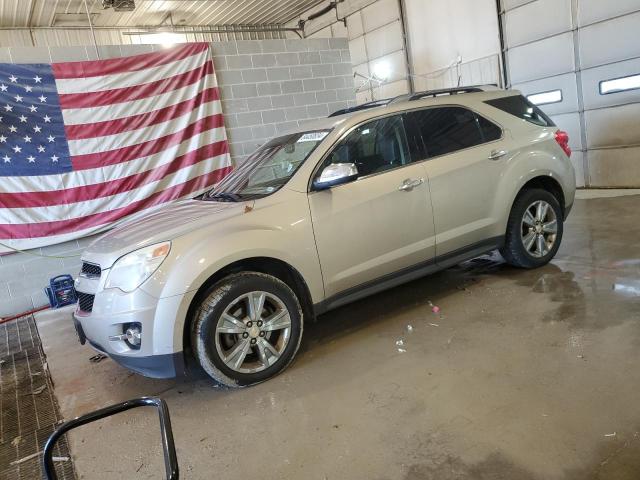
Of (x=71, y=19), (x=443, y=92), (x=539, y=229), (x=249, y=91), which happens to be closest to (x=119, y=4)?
(x=71, y=19)

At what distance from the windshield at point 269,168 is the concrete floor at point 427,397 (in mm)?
1291

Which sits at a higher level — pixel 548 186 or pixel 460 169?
pixel 460 169

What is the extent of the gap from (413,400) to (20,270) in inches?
218

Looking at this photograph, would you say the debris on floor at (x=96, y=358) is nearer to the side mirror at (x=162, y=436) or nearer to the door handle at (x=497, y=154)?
the side mirror at (x=162, y=436)

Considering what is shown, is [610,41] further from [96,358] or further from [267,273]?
[96,358]

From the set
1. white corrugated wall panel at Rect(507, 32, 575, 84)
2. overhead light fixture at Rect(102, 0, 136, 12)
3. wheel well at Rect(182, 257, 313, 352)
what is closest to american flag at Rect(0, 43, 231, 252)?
wheel well at Rect(182, 257, 313, 352)

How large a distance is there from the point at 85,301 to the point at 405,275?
7.75 feet

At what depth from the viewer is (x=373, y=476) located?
7.57 feet

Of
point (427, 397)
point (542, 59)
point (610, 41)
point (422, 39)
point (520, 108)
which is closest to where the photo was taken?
point (427, 397)

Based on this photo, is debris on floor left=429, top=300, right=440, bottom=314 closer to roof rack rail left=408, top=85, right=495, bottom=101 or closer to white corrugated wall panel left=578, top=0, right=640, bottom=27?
roof rack rail left=408, top=85, right=495, bottom=101

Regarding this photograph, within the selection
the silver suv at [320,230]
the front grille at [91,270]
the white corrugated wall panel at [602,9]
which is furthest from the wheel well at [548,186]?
the white corrugated wall panel at [602,9]

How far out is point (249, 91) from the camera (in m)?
7.45

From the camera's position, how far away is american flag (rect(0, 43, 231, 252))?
599 cm

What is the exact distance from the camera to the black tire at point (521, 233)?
14.7ft
